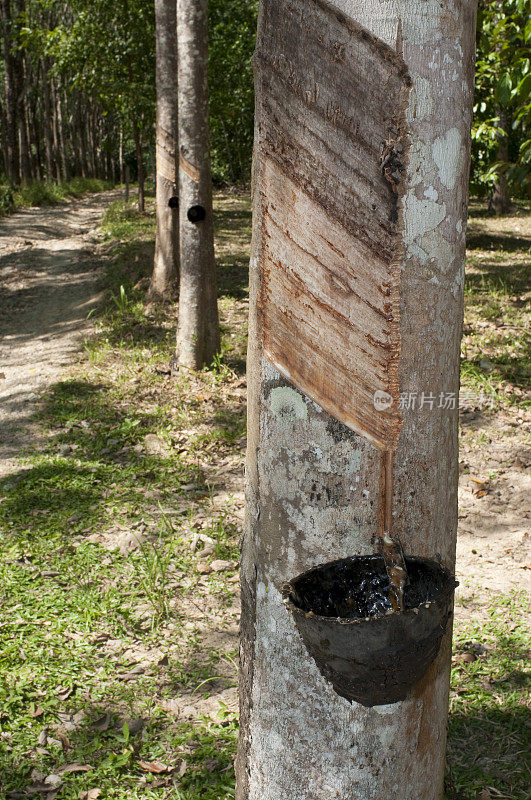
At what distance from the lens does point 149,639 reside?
11.5 ft

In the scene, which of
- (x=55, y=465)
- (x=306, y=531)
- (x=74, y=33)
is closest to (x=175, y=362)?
(x=55, y=465)

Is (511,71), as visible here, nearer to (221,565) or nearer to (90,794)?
(221,565)

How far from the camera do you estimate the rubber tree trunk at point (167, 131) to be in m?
8.28

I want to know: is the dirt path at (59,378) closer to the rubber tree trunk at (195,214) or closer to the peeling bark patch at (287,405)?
the rubber tree trunk at (195,214)

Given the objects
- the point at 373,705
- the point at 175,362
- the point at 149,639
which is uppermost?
the point at 373,705

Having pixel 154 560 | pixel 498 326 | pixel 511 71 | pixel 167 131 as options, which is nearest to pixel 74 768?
pixel 154 560

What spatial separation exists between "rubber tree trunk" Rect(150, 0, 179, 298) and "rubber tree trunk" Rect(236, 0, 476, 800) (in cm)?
756

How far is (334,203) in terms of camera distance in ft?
A: 4.00

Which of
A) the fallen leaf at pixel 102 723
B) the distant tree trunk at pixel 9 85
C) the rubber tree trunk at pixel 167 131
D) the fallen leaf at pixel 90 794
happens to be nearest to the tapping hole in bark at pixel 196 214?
the rubber tree trunk at pixel 167 131

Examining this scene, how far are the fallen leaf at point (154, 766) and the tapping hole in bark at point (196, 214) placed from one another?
509 cm

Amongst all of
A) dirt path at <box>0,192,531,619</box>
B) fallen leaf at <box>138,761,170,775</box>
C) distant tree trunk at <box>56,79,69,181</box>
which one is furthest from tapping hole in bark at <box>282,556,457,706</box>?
distant tree trunk at <box>56,79,69,181</box>

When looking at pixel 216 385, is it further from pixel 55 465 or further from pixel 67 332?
pixel 67 332

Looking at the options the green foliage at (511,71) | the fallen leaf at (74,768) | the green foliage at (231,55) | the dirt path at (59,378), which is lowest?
the fallen leaf at (74,768)

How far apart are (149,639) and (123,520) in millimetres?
1171
